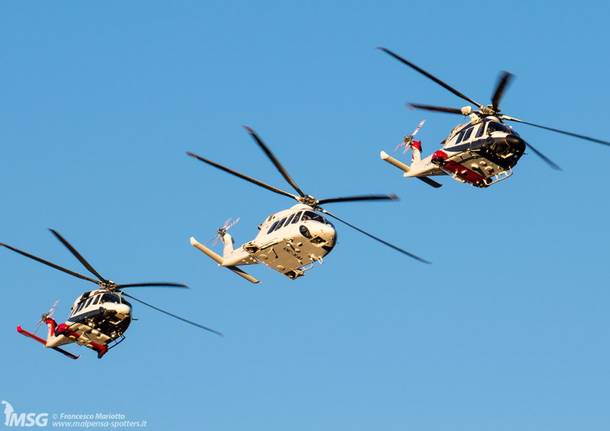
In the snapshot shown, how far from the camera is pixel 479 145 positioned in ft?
245

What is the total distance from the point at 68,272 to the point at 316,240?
61.0ft

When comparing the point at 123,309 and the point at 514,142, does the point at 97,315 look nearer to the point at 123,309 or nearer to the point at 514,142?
the point at 123,309

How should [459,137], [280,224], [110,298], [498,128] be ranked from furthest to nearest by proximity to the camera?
[110,298] → [459,137] → [280,224] → [498,128]

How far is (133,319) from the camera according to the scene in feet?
265

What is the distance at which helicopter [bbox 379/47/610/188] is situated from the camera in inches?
2908

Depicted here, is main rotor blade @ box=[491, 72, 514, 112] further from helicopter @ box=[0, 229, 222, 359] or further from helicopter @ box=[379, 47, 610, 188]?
helicopter @ box=[0, 229, 222, 359]

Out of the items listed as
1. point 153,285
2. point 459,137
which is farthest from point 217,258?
point 459,137

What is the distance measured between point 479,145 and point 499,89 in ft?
12.1

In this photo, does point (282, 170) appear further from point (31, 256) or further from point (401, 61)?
point (31, 256)

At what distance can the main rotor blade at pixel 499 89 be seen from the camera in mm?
73312

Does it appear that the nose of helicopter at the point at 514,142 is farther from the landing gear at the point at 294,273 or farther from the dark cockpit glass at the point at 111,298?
the dark cockpit glass at the point at 111,298

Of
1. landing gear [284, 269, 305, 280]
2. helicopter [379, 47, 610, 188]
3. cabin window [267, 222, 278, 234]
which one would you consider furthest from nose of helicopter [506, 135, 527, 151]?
cabin window [267, 222, 278, 234]

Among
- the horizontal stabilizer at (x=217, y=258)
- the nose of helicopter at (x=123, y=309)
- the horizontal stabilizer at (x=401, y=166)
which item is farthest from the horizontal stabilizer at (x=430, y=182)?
the nose of helicopter at (x=123, y=309)

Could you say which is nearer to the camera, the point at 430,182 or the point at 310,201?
the point at 310,201
